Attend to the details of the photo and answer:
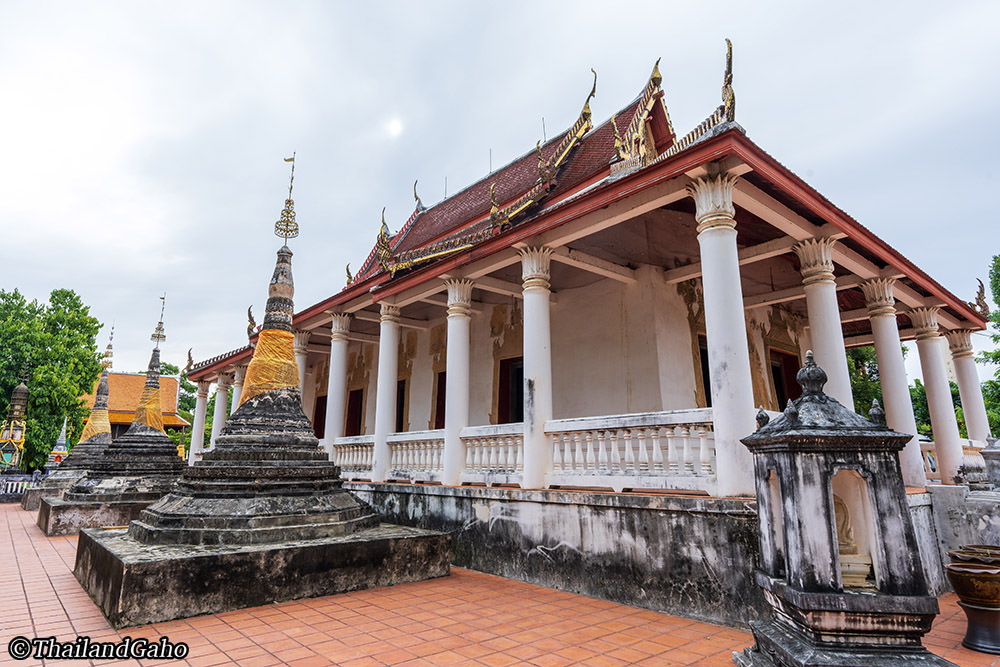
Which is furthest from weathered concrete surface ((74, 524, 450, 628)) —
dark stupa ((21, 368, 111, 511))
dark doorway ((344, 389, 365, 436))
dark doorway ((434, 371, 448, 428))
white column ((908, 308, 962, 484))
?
dark stupa ((21, 368, 111, 511))

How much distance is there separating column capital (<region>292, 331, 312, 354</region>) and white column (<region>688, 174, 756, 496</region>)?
8414 mm

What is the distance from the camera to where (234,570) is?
4.28 m

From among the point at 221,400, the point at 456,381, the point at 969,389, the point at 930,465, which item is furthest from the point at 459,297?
the point at 221,400

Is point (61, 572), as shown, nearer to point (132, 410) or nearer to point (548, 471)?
point (548, 471)

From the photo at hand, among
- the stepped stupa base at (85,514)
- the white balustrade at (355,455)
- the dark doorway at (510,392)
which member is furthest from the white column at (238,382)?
the dark doorway at (510,392)

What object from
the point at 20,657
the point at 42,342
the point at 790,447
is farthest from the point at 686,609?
the point at 42,342

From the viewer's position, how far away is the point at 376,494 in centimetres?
781

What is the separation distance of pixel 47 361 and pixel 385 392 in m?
15.4

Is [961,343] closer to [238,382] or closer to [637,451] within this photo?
[637,451]

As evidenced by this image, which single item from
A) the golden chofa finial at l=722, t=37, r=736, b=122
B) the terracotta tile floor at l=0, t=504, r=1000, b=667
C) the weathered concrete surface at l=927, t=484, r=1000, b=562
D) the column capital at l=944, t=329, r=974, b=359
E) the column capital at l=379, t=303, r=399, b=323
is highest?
the golden chofa finial at l=722, t=37, r=736, b=122

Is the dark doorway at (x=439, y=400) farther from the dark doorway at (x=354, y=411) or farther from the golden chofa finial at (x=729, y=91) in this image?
the golden chofa finial at (x=729, y=91)

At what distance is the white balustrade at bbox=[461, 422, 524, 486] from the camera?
6156 millimetres

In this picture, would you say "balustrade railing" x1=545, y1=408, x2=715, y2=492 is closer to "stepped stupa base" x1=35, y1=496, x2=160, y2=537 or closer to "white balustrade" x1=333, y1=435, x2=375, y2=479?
"white balustrade" x1=333, y1=435, x2=375, y2=479

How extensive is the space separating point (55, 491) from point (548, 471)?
39.4 feet
